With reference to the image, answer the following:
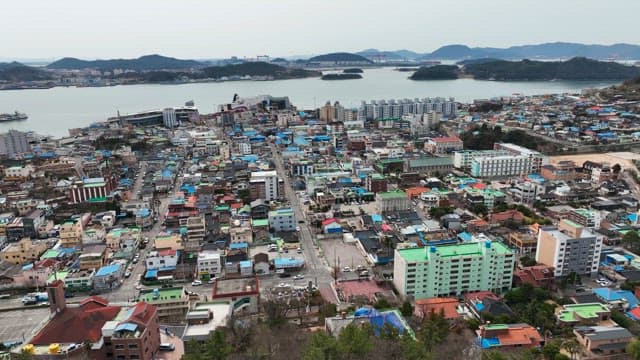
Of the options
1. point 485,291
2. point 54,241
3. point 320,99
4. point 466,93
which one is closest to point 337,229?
point 485,291

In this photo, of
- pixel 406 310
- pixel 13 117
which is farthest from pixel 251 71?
pixel 406 310

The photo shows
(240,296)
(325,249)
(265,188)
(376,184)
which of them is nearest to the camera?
(240,296)

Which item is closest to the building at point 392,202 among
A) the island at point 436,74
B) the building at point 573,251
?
the building at point 573,251

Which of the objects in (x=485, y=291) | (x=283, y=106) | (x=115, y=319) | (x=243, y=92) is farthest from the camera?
(x=243, y=92)

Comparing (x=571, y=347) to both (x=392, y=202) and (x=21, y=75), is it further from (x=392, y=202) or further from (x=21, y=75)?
(x=21, y=75)

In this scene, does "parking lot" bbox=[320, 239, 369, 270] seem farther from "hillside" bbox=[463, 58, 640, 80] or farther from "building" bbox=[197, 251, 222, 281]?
"hillside" bbox=[463, 58, 640, 80]

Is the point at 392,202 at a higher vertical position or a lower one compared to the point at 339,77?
lower

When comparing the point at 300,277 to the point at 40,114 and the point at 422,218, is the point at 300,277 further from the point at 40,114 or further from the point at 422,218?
the point at 40,114
